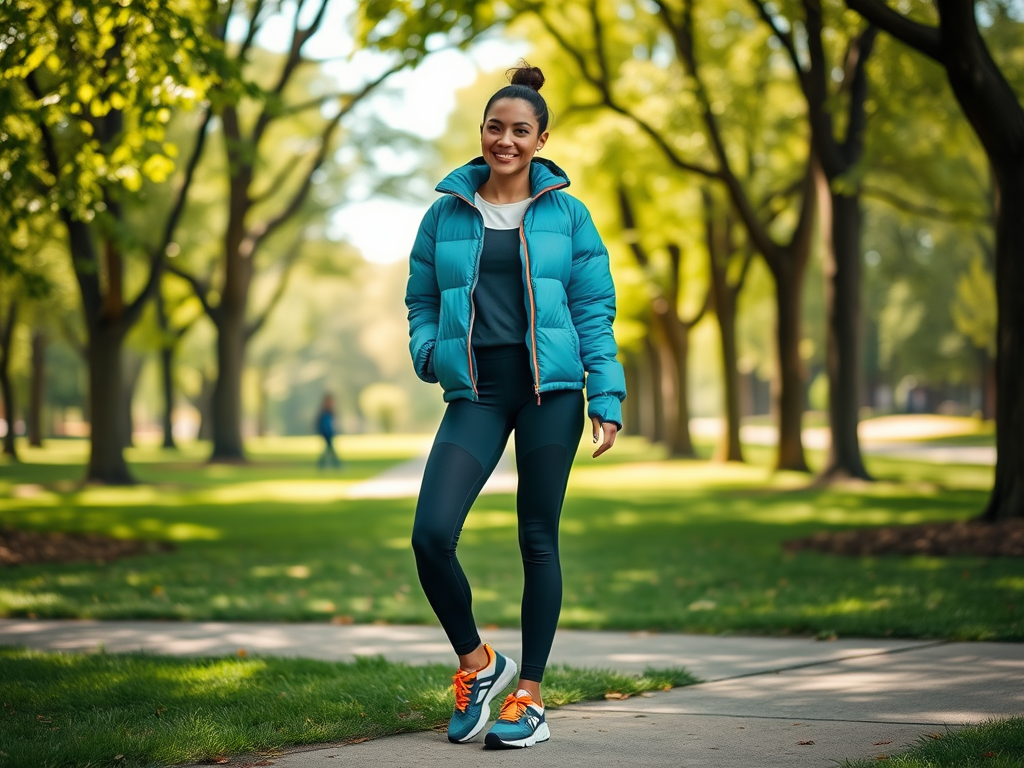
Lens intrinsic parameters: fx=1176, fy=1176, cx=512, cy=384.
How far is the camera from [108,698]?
475 cm

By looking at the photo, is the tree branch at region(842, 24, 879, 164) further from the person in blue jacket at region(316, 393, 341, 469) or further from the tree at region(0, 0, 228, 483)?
the person in blue jacket at region(316, 393, 341, 469)

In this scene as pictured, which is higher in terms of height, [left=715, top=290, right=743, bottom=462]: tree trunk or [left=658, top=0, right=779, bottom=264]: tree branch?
[left=658, top=0, right=779, bottom=264]: tree branch

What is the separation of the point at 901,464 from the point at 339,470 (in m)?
12.9

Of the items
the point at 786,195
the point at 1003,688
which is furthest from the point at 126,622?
the point at 786,195

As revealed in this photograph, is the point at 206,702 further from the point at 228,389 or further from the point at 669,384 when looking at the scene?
the point at 669,384

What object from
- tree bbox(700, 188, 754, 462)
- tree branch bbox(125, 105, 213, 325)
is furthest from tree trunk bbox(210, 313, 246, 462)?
tree bbox(700, 188, 754, 462)

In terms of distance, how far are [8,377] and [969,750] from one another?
1373 inches

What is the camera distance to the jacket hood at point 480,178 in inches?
168

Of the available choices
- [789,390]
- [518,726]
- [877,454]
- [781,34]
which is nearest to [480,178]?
[518,726]

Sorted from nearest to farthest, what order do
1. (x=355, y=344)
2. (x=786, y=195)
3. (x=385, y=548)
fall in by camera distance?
1. (x=385, y=548)
2. (x=786, y=195)
3. (x=355, y=344)

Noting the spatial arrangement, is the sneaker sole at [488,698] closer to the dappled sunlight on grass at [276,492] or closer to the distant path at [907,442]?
the dappled sunlight on grass at [276,492]

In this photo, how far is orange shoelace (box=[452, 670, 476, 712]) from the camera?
4.17 meters

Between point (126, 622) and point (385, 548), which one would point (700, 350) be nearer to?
point (385, 548)

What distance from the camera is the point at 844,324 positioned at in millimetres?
17891
